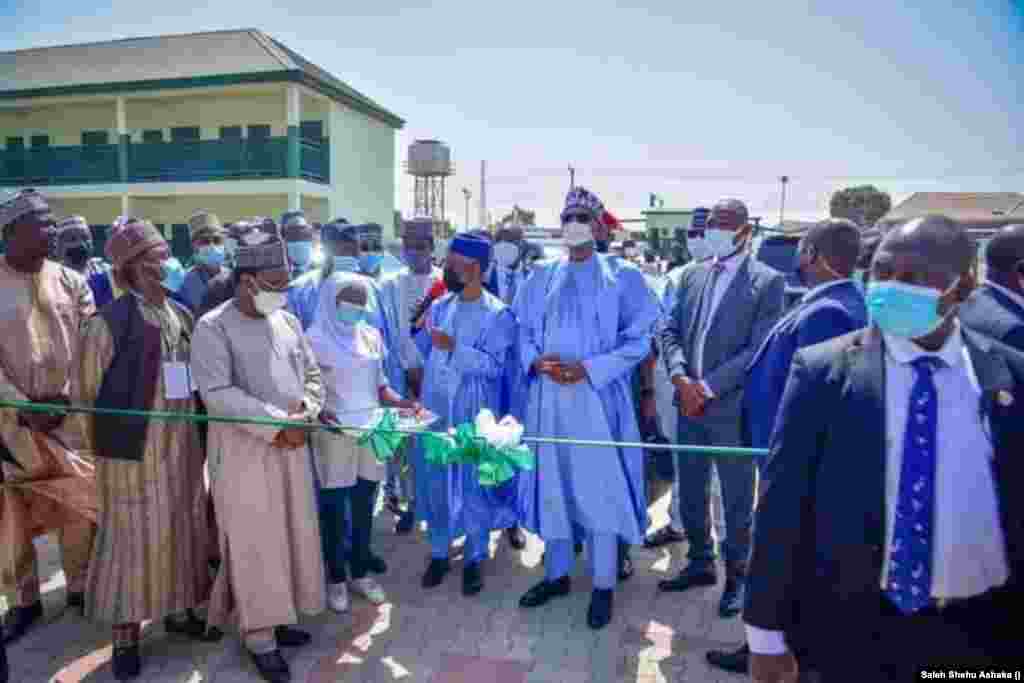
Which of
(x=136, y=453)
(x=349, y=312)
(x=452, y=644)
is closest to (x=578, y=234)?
(x=349, y=312)

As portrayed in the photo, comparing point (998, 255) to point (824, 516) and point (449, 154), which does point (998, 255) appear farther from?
point (449, 154)

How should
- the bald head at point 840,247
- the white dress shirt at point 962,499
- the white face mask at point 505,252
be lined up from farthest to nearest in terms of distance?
the white face mask at point 505,252 → the bald head at point 840,247 → the white dress shirt at point 962,499

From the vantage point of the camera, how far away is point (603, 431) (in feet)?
13.6

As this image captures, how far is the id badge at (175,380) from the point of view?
3547 mm

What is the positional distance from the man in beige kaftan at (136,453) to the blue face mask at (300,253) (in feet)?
6.80

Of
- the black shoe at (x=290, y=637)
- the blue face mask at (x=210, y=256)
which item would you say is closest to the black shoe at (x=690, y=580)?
the black shoe at (x=290, y=637)

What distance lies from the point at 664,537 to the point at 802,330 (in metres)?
2.64

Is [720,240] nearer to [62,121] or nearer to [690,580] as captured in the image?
[690,580]

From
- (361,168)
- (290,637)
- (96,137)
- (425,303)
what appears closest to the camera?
(290,637)

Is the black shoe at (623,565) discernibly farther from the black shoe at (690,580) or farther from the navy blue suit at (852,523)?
the navy blue suit at (852,523)

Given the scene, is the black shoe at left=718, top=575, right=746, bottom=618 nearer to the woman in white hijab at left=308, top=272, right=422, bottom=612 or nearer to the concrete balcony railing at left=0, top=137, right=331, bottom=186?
the woman in white hijab at left=308, top=272, right=422, bottom=612

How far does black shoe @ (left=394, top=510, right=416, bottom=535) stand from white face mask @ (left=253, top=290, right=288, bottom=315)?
2410 millimetres

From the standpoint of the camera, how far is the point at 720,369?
13.6 feet

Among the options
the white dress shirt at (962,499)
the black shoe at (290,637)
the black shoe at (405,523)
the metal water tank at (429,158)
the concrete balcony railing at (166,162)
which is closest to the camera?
the white dress shirt at (962,499)
